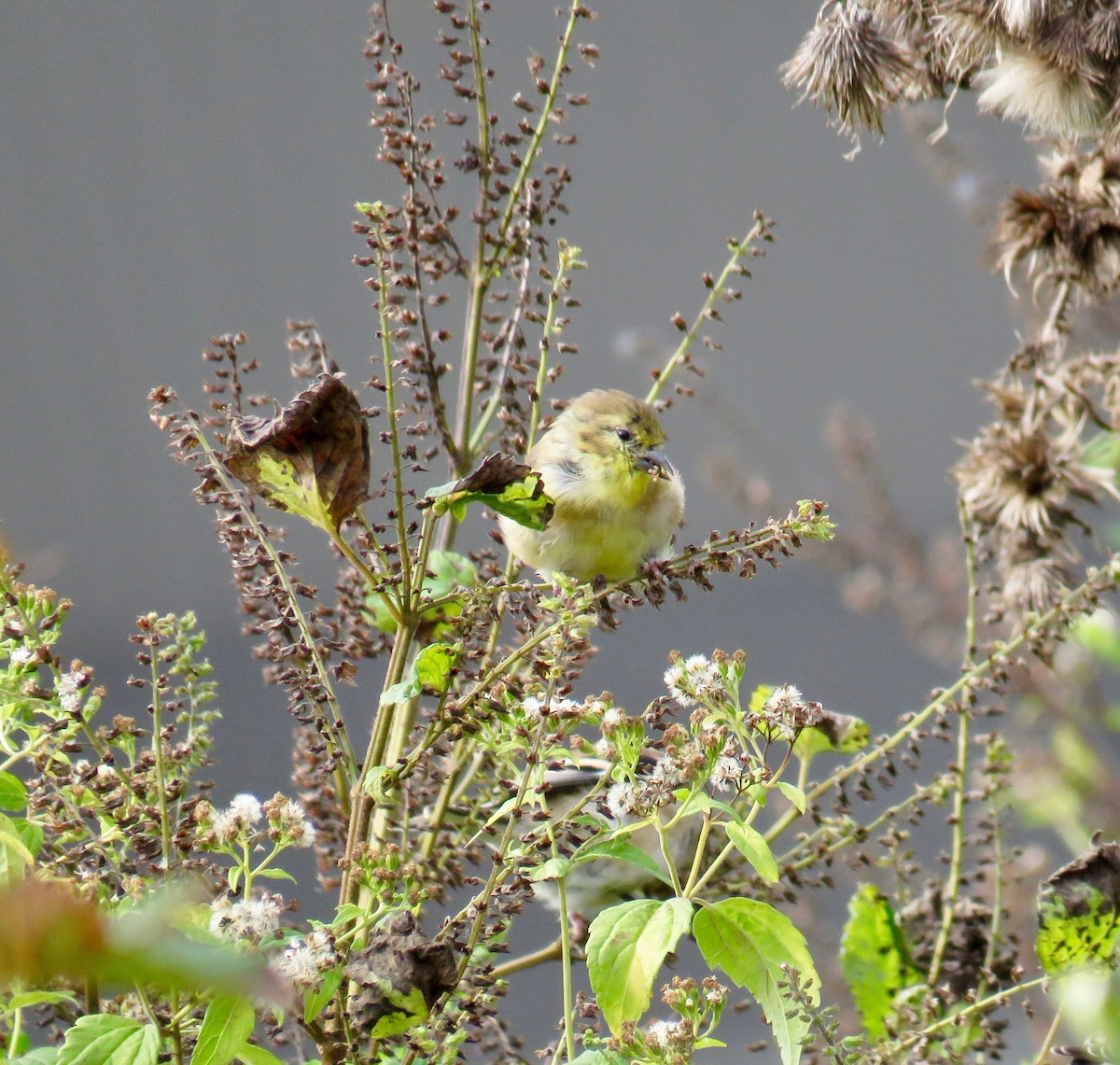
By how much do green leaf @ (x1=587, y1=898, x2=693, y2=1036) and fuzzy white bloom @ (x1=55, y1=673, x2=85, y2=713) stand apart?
22cm

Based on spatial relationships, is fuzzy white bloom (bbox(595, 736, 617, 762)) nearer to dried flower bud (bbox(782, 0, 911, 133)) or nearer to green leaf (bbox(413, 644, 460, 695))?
green leaf (bbox(413, 644, 460, 695))

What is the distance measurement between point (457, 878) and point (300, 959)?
0.64 ft

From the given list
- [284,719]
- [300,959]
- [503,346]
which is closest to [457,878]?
[300,959]

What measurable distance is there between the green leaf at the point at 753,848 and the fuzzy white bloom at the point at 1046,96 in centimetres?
54

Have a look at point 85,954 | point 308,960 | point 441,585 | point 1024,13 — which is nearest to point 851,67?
point 1024,13

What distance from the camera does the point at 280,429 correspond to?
0.49 meters

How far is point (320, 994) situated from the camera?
452mm

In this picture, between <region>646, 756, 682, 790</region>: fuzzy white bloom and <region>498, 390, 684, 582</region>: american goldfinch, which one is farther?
<region>498, 390, 684, 582</region>: american goldfinch

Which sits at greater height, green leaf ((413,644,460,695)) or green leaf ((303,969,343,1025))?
green leaf ((413,644,460,695))

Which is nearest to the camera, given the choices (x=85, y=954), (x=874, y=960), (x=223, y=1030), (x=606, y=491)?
(x=85, y=954)

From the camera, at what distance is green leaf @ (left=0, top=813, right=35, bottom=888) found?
1.56 ft

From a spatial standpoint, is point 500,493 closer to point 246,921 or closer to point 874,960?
point 246,921

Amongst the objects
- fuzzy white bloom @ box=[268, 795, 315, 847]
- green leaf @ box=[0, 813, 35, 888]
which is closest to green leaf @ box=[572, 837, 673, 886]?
fuzzy white bloom @ box=[268, 795, 315, 847]

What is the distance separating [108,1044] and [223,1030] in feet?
0.14
